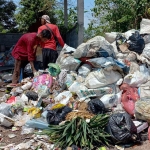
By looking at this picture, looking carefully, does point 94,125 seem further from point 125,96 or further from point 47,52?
point 47,52

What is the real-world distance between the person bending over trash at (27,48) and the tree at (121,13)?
8.99ft

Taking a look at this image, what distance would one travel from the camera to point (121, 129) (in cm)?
358

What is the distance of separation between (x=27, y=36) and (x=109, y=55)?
5.80ft

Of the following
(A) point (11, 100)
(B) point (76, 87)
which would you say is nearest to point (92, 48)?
(B) point (76, 87)

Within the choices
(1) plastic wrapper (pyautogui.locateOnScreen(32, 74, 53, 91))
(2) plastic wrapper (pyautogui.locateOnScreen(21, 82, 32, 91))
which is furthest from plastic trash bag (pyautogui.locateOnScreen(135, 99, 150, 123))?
(2) plastic wrapper (pyautogui.locateOnScreen(21, 82, 32, 91))

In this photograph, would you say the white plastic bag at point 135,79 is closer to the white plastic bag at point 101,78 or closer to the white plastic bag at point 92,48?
the white plastic bag at point 101,78

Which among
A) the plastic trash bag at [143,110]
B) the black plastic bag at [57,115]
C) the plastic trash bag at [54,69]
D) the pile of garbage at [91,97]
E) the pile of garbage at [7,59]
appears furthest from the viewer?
the pile of garbage at [7,59]

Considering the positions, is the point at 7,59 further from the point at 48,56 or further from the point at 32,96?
the point at 32,96

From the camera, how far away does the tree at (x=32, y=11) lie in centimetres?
1135

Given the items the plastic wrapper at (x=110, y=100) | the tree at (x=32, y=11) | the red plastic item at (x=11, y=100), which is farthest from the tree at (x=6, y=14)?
the plastic wrapper at (x=110, y=100)

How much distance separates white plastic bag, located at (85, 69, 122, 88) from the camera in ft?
16.1

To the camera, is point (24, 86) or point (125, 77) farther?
point (24, 86)

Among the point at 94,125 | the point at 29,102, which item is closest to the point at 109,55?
the point at 29,102

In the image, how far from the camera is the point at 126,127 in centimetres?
359
